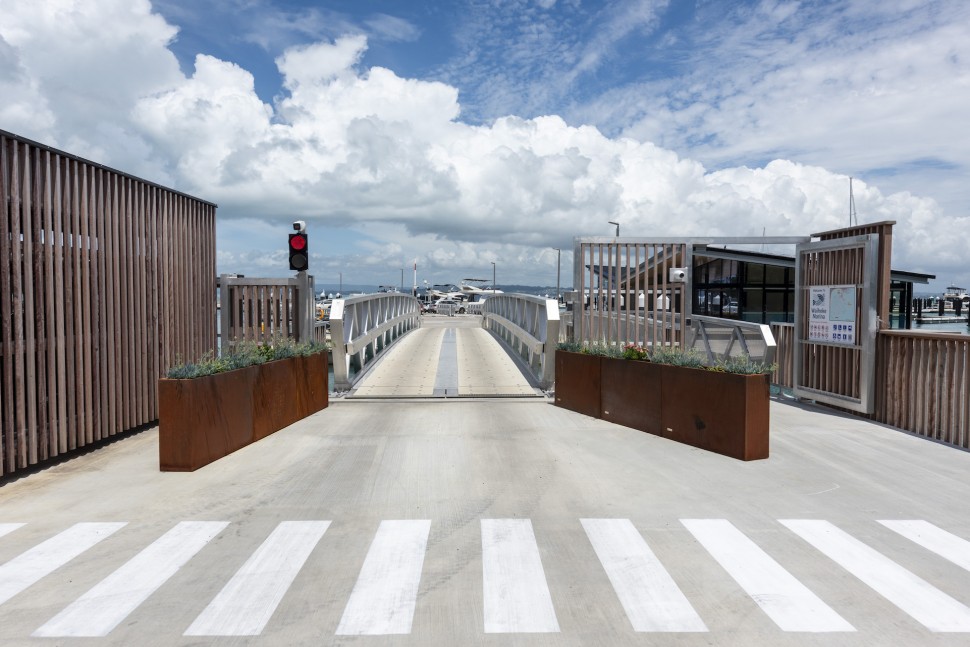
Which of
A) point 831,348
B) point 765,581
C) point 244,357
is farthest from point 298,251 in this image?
point 831,348

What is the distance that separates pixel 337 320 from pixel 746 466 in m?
7.40

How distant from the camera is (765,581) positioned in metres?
4.43

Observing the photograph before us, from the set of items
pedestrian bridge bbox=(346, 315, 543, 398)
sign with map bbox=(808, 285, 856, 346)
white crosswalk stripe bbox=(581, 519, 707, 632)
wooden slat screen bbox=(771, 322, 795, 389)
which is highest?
sign with map bbox=(808, 285, 856, 346)

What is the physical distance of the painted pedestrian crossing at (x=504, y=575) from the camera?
389 cm

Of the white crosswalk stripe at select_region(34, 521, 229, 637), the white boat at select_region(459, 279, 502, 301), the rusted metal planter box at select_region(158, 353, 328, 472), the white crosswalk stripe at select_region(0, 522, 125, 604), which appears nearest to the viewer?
the white crosswalk stripe at select_region(34, 521, 229, 637)

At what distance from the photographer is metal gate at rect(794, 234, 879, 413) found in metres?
9.91

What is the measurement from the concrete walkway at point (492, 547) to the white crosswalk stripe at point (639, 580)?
19 millimetres

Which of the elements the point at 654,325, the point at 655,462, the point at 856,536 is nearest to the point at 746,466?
the point at 655,462

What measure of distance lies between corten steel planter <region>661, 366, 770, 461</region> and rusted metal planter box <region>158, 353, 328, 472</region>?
5.58 m

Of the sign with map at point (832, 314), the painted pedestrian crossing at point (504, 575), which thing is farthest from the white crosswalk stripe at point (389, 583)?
the sign with map at point (832, 314)

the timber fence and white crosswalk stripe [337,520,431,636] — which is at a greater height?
the timber fence

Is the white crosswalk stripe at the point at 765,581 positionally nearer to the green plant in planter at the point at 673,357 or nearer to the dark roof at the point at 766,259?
the green plant in planter at the point at 673,357

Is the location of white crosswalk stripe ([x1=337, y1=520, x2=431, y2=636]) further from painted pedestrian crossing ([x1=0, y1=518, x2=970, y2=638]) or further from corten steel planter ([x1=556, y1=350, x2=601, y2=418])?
corten steel planter ([x1=556, y1=350, x2=601, y2=418])

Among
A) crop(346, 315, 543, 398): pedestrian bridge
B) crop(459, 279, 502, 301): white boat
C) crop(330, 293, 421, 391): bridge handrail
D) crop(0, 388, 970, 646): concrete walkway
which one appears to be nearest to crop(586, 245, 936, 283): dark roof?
crop(346, 315, 543, 398): pedestrian bridge
